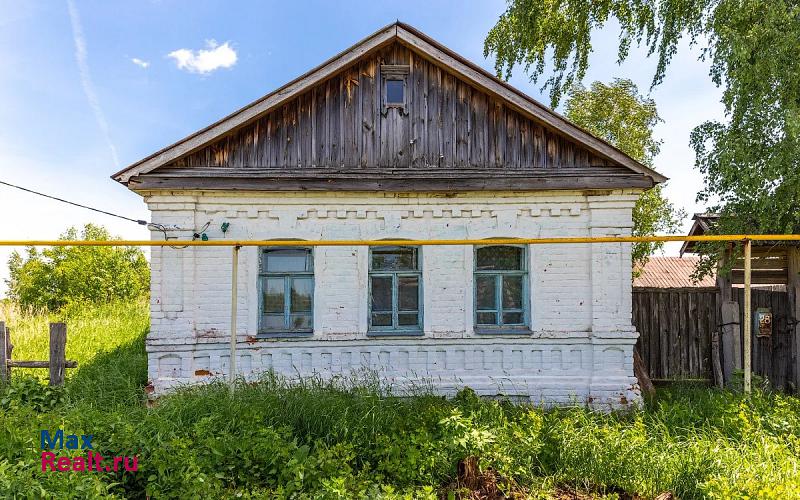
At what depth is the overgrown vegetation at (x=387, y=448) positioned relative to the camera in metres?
3.74

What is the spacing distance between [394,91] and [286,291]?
365 centimetres

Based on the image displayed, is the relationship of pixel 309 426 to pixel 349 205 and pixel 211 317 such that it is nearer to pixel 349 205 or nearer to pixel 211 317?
pixel 211 317

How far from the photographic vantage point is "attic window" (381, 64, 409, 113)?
691cm

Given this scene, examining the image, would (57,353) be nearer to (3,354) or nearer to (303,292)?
(3,354)

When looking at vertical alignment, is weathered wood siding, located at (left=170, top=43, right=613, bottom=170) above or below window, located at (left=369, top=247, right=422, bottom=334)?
above

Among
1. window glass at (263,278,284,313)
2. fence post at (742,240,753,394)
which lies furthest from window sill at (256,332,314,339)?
fence post at (742,240,753,394)

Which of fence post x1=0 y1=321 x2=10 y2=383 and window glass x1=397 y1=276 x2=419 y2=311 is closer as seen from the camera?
fence post x1=0 y1=321 x2=10 y2=383

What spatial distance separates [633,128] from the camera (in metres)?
11.4

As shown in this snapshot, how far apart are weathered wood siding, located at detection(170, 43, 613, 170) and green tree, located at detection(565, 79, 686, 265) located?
18.0 feet

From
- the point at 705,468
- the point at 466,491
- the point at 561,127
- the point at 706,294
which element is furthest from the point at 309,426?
the point at 706,294

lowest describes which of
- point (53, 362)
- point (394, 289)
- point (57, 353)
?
point (53, 362)

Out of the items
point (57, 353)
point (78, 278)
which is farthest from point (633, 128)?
point (78, 278)

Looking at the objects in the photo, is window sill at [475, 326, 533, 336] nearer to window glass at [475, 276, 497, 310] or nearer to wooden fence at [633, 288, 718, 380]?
window glass at [475, 276, 497, 310]

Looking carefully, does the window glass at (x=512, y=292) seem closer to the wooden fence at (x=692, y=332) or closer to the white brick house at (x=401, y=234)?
the white brick house at (x=401, y=234)
